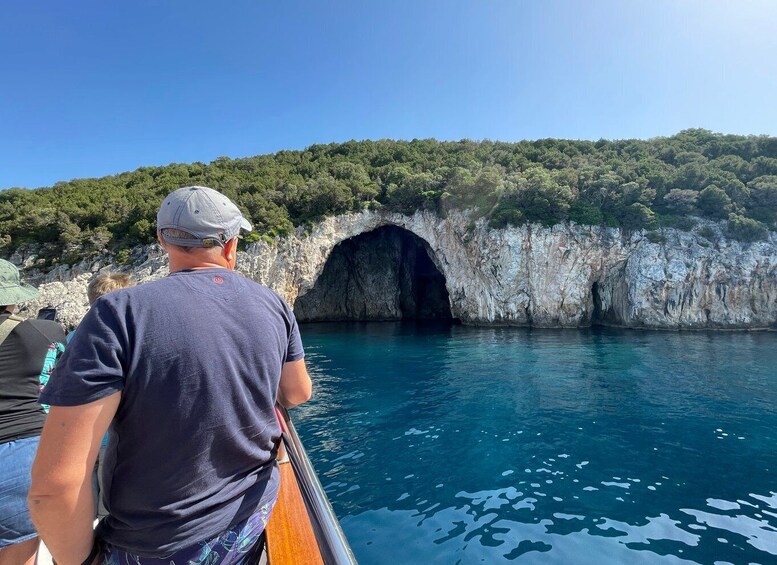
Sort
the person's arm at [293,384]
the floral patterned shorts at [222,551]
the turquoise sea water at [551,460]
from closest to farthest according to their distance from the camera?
the floral patterned shorts at [222,551] < the person's arm at [293,384] < the turquoise sea water at [551,460]

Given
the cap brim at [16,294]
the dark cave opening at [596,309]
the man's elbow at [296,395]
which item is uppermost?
the cap brim at [16,294]

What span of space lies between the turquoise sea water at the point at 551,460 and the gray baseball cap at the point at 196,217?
5.04 meters

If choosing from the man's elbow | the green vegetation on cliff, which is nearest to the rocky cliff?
the green vegetation on cliff

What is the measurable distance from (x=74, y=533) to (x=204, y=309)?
904 mm

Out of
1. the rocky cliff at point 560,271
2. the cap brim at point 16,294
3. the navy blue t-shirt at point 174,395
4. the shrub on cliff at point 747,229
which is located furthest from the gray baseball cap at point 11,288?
the shrub on cliff at point 747,229

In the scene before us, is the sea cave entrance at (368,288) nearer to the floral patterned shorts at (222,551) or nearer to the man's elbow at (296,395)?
the man's elbow at (296,395)

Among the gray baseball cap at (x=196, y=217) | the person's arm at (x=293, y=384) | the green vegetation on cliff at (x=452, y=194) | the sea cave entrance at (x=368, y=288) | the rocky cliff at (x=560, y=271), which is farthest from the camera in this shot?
the sea cave entrance at (x=368, y=288)

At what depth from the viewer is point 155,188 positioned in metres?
32.7

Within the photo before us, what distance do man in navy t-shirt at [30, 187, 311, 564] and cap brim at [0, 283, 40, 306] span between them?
179cm

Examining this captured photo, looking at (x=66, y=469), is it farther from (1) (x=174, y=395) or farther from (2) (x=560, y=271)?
(2) (x=560, y=271)

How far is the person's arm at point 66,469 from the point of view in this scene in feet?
3.98

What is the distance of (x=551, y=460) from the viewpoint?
25.3ft

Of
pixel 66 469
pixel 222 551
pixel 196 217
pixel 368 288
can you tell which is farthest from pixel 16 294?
pixel 368 288

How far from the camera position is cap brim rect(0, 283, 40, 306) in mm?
2617
